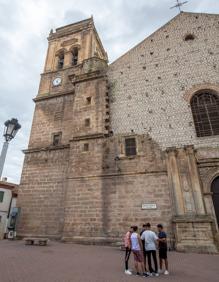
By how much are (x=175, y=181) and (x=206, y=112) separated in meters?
5.12

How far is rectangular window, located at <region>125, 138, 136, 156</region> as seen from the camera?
41.1 ft

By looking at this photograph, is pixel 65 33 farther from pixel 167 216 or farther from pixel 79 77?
pixel 167 216

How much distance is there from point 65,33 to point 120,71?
33.9 ft

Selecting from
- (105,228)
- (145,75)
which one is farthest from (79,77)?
(105,228)

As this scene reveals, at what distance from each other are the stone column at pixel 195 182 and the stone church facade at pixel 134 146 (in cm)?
5

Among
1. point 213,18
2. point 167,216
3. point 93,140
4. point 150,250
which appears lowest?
point 150,250

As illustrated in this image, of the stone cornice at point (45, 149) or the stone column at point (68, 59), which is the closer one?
the stone cornice at point (45, 149)

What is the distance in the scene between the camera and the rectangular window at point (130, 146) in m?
12.5

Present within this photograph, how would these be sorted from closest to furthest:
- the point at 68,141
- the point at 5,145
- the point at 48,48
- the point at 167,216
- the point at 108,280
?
the point at 108,280, the point at 5,145, the point at 167,216, the point at 68,141, the point at 48,48

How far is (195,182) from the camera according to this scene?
1053 centimetres

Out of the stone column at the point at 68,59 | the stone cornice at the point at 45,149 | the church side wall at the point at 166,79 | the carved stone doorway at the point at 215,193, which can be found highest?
the stone column at the point at 68,59

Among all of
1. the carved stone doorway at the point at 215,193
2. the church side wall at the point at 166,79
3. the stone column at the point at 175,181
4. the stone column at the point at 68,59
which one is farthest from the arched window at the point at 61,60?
the carved stone doorway at the point at 215,193

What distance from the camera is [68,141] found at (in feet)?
48.1

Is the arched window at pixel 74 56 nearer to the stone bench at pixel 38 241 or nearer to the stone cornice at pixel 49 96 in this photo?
the stone cornice at pixel 49 96
